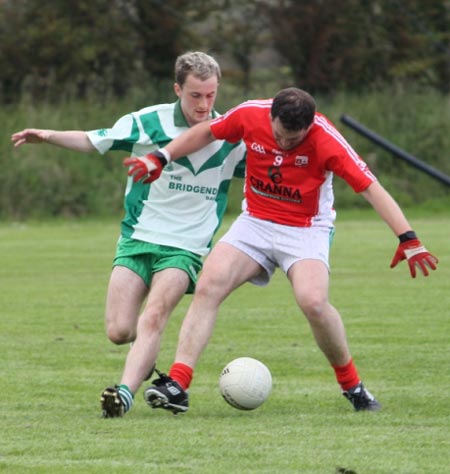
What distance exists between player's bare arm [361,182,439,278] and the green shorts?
1112mm

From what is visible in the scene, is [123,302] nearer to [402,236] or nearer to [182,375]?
[182,375]

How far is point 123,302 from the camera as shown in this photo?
25.1 ft

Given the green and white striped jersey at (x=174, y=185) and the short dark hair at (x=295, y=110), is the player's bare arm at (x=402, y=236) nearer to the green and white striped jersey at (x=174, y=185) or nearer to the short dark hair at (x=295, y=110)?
the short dark hair at (x=295, y=110)

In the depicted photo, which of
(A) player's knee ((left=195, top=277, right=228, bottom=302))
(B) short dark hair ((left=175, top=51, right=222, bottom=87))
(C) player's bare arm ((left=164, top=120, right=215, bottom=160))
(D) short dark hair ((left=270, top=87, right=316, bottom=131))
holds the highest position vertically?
(B) short dark hair ((left=175, top=51, right=222, bottom=87))

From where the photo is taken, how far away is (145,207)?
25.6 feet

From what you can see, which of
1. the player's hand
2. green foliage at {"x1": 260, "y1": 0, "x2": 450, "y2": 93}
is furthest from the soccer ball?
green foliage at {"x1": 260, "y1": 0, "x2": 450, "y2": 93}

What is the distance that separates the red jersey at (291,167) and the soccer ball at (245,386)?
0.80 m

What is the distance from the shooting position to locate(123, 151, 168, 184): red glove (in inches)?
283

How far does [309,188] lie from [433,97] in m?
22.9

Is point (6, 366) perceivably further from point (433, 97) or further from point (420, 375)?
point (433, 97)

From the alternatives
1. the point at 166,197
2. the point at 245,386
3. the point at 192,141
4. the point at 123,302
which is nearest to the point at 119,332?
the point at 123,302

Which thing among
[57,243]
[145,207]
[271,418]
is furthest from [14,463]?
[57,243]

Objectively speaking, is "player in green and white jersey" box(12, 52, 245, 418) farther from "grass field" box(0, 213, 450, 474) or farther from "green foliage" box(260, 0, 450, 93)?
"green foliage" box(260, 0, 450, 93)

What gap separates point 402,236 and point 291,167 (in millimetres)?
Answer: 688
